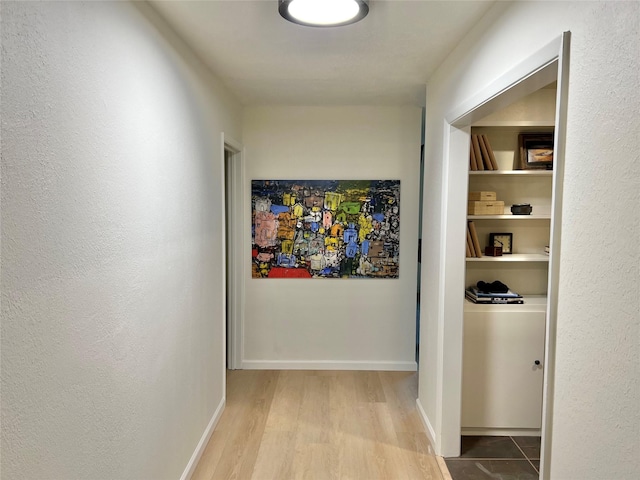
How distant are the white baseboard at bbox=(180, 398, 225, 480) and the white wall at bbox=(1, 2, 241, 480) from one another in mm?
101

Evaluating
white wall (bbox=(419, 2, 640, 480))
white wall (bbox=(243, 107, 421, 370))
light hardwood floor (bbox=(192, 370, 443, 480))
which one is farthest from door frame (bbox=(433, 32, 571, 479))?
white wall (bbox=(243, 107, 421, 370))

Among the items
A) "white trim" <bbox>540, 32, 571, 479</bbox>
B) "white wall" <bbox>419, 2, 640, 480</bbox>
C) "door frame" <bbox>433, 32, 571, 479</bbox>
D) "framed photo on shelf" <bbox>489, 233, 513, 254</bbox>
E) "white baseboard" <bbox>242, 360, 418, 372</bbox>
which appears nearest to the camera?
"white wall" <bbox>419, 2, 640, 480</bbox>

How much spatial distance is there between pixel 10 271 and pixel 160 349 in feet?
3.67

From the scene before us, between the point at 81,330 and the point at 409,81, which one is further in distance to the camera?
the point at 409,81

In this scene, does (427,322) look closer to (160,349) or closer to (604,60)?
(160,349)

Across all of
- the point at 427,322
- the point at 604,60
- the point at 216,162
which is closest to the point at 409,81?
the point at 216,162

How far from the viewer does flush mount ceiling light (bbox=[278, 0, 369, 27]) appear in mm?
1873

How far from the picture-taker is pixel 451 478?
2.66 m

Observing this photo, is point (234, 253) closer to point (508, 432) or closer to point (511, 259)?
point (511, 259)

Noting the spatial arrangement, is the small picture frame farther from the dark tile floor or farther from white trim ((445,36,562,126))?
the dark tile floor

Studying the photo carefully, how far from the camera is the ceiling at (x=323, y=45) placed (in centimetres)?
206

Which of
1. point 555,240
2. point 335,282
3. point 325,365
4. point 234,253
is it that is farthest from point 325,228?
point 555,240

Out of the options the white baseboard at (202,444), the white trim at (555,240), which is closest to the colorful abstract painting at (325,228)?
the white baseboard at (202,444)

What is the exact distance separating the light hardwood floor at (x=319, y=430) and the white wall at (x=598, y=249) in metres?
1.56
